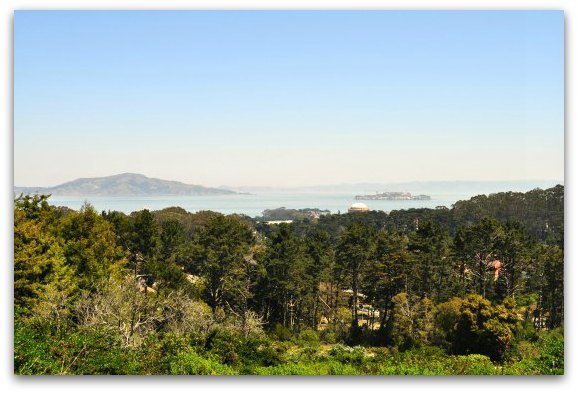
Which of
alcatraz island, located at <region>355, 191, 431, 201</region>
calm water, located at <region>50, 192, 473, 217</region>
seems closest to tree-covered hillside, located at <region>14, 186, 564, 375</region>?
calm water, located at <region>50, 192, 473, 217</region>

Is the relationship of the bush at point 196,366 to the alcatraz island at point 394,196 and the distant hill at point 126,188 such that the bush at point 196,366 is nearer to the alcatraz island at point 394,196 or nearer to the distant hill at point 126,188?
the distant hill at point 126,188

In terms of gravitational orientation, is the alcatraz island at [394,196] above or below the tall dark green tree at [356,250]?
above

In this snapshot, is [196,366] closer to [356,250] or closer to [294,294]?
[294,294]

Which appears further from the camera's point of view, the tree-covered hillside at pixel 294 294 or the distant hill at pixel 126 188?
the distant hill at pixel 126 188

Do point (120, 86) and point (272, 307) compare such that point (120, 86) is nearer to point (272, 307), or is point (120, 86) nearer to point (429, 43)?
point (429, 43)

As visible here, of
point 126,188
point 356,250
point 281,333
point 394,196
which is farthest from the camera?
point 356,250

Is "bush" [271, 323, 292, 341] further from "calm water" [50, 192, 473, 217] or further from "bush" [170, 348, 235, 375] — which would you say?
"bush" [170, 348, 235, 375]

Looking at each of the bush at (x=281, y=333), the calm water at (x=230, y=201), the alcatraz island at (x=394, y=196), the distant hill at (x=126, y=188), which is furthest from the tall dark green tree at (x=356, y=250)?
the distant hill at (x=126, y=188)

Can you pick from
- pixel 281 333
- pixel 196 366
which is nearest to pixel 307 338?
pixel 281 333
